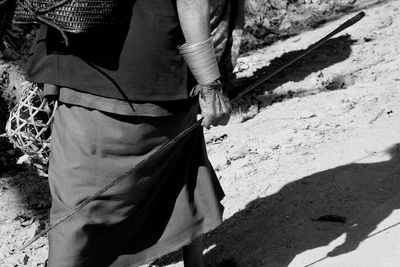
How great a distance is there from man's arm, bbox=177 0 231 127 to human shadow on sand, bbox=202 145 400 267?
1.00 m

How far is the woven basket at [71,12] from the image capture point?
2.55m

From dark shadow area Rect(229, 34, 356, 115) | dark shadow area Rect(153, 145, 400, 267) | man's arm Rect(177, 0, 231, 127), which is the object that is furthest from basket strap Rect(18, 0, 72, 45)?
dark shadow area Rect(229, 34, 356, 115)

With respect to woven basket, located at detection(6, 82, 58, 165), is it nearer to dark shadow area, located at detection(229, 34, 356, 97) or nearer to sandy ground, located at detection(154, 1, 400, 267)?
sandy ground, located at detection(154, 1, 400, 267)

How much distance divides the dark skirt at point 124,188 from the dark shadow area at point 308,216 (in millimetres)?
577

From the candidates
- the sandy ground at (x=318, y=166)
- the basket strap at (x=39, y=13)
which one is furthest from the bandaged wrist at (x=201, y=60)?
the sandy ground at (x=318, y=166)

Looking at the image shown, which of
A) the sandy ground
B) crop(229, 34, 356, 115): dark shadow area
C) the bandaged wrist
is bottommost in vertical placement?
crop(229, 34, 356, 115): dark shadow area

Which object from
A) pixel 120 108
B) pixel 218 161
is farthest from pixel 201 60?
pixel 218 161

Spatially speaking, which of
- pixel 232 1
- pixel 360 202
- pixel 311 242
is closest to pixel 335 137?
pixel 360 202

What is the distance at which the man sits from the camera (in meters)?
2.71

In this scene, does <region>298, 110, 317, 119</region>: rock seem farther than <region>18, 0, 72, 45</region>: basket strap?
Yes

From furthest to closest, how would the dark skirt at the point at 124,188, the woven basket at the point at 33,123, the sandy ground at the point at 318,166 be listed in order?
the sandy ground at the point at 318,166 → the woven basket at the point at 33,123 → the dark skirt at the point at 124,188

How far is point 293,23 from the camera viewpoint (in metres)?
7.19

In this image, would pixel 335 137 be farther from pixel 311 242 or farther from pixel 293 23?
pixel 293 23

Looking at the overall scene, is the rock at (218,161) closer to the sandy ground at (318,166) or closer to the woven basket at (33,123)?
the sandy ground at (318,166)
